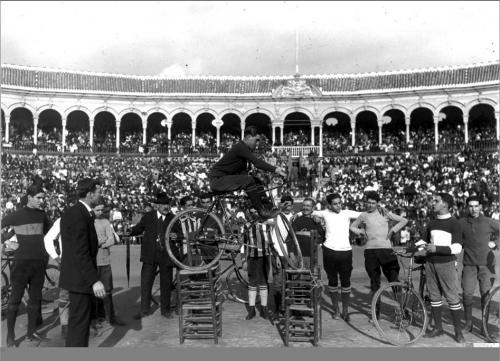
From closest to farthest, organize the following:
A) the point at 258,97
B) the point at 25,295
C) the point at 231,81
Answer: the point at 25,295 < the point at 258,97 < the point at 231,81

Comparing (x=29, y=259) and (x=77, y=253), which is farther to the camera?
(x=29, y=259)

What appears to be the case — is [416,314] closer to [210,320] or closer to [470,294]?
[470,294]

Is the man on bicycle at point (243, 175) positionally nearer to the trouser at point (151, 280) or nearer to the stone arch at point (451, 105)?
the trouser at point (151, 280)

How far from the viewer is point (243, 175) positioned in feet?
23.5

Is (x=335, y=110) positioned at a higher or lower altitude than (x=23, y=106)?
lower

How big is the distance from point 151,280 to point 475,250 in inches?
197

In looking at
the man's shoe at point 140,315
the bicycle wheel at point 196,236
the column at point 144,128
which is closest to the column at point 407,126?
the column at point 144,128

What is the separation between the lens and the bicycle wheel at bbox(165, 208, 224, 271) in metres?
7.32

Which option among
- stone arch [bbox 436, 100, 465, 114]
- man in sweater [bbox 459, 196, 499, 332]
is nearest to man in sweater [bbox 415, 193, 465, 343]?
man in sweater [bbox 459, 196, 499, 332]

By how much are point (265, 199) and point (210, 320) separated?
5.91 ft

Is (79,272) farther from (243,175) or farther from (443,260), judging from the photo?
(443,260)

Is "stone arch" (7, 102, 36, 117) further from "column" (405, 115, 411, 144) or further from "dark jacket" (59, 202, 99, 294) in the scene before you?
"dark jacket" (59, 202, 99, 294)

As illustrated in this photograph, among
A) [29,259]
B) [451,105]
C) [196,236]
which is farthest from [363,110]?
[29,259]

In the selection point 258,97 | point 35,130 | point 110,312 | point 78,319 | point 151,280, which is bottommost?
point 110,312
